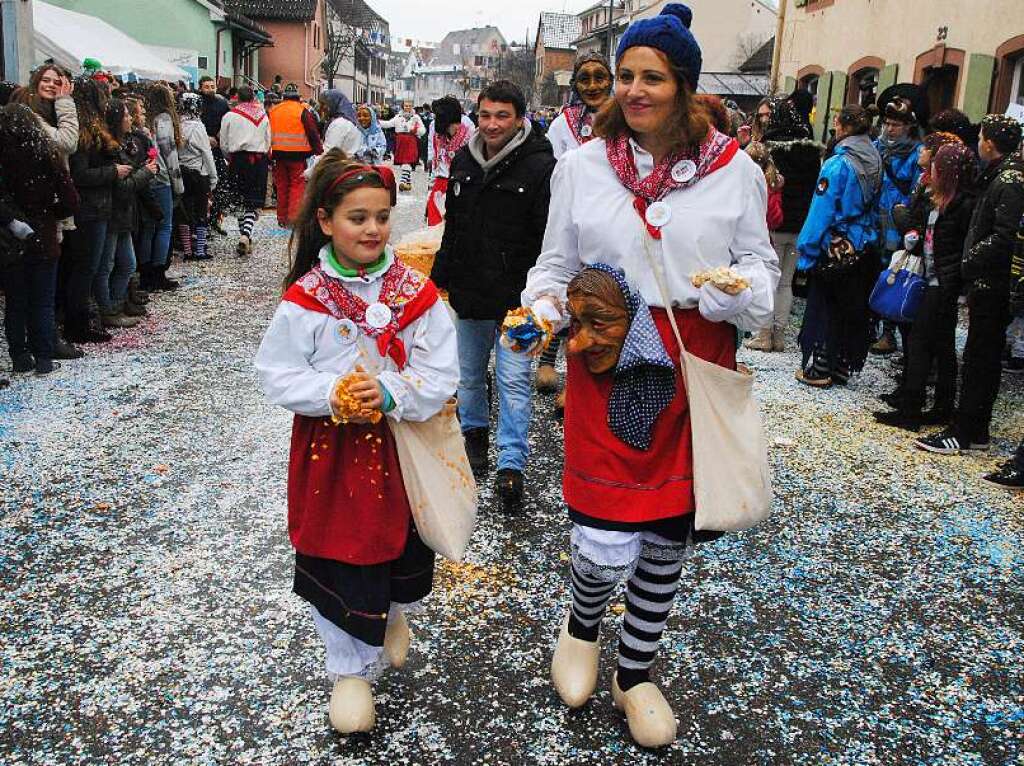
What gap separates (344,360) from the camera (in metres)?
2.61

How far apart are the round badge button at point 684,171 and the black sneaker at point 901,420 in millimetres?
4414

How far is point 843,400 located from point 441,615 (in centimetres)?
447

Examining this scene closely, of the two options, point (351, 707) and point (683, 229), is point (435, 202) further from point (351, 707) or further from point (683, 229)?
point (351, 707)

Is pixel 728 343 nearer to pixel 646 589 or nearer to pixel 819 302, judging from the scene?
pixel 646 589

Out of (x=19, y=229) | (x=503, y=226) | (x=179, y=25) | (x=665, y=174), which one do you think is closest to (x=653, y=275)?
(x=665, y=174)

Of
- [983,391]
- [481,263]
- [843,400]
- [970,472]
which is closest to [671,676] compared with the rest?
[481,263]

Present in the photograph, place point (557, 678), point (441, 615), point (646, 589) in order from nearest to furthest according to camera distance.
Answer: point (646, 589)
point (557, 678)
point (441, 615)

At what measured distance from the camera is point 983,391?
18.8 ft

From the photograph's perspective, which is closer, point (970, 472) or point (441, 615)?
point (441, 615)

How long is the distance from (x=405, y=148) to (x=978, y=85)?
14703mm

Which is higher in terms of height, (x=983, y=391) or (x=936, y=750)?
(x=983, y=391)

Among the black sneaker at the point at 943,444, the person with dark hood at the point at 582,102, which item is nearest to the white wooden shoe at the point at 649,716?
the person with dark hood at the point at 582,102

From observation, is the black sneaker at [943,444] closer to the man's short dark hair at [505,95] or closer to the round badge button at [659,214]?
the man's short dark hair at [505,95]

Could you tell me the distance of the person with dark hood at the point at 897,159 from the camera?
24.4 feet
